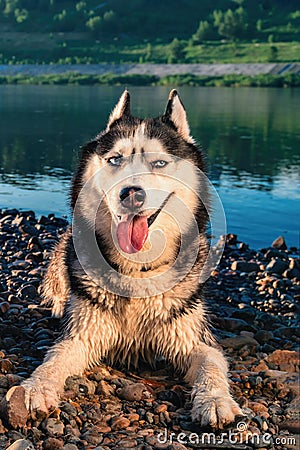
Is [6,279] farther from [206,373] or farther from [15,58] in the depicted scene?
[15,58]

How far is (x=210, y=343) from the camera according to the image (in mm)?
6098

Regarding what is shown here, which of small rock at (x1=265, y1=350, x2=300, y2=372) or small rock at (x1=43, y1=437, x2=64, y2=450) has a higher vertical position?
small rock at (x1=43, y1=437, x2=64, y2=450)

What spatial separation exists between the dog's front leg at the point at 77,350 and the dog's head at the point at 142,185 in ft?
1.81

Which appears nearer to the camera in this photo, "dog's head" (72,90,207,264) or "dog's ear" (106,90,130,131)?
"dog's head" (72,90,207,264)

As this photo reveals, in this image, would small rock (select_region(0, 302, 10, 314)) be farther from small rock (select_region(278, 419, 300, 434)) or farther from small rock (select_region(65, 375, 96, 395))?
small rock (select_region(278, 419, 300, 434))

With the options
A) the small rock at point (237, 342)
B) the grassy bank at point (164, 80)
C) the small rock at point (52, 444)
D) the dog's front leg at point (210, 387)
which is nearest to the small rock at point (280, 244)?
the small rock at point (237, 342)

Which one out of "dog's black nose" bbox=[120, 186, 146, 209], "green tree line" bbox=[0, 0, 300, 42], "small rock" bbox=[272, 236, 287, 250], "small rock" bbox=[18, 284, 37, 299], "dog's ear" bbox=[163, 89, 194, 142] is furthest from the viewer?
"green tree line" bbox=[0, 0, 300, 42]

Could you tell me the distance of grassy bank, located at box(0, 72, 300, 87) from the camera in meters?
79.0

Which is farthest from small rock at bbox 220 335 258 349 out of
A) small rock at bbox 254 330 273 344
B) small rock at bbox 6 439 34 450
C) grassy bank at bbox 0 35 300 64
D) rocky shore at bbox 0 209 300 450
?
grassy bank at bbox 0 35 300 64

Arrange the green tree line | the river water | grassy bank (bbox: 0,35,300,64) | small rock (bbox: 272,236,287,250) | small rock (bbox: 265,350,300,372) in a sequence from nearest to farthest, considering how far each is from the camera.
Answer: small rock (bbox: 265,350,300,372), small rock (bbox: 272,236,287,250), the river water, grassy bank (bbox: 0,35,300,64), the green tree line

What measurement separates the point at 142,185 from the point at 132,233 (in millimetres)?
449

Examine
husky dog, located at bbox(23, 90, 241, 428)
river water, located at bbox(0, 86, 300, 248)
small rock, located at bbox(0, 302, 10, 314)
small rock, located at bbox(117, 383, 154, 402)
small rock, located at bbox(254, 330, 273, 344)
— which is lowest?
river water, located at bbox(0, 86, 300, 248)

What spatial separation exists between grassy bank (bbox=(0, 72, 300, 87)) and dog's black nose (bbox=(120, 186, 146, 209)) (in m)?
74.3

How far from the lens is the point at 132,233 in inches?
221
